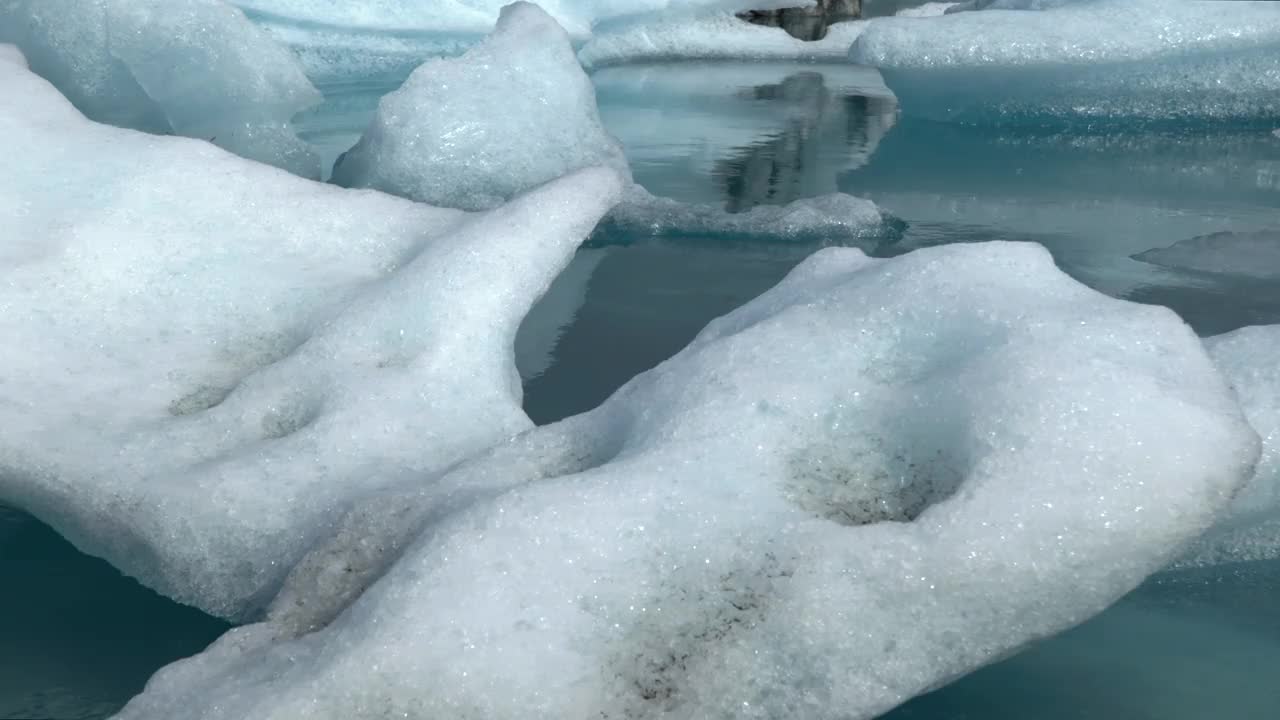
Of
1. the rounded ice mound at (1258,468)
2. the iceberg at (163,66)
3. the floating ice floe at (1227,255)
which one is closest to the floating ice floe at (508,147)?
the iceberg at (163,66)

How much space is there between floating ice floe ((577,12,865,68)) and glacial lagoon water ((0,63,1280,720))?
1.33m

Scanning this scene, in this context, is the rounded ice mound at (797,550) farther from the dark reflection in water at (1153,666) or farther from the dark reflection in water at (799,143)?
the dark reflection in water at (799,143)

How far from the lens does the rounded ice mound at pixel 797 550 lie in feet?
3.90

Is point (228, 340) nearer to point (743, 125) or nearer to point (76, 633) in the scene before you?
point (76, 633)

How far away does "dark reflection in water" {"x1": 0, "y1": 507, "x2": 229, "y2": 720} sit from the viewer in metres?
1.36

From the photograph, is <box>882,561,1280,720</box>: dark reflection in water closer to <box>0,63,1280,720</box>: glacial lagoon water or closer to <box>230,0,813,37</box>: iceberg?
<box>0,63,1280,720</box>: glacial lagoon water

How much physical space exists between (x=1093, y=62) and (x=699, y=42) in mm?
4237

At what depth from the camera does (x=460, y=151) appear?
3389 millimetres

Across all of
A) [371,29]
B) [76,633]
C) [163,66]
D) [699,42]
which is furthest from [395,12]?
[76,633]

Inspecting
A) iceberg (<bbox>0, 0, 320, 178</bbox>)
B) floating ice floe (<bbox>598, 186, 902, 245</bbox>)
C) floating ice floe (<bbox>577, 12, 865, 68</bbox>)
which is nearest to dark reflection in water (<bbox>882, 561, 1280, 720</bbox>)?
floating ice floe (<bbox>598, 186, 902, 245</bbox>)

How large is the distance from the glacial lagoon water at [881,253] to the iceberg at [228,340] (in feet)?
0.36

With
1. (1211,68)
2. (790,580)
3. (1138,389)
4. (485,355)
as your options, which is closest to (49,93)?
(485,355)

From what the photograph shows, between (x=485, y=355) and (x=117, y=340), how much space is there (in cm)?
63

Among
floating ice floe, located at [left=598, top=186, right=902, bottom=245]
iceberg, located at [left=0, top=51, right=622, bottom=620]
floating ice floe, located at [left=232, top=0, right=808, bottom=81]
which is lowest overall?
floating ice floe, located at [left=232, top=0, right=808, bottom=81]
